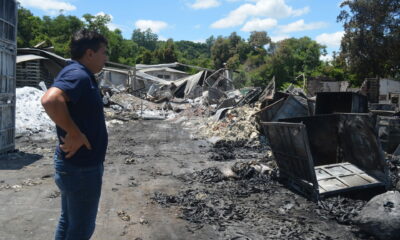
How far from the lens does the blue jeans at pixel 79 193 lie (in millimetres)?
2551

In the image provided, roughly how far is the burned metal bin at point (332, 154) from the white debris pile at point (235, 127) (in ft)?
15.1

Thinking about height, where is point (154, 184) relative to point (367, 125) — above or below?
→ below

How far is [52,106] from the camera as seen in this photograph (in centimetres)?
234

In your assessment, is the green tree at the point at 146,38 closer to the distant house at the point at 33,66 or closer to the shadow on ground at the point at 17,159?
the distant house at the point at 33,66

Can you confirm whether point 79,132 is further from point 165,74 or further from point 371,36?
point 165,74

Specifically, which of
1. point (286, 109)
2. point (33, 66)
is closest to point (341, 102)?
point (286, 109)

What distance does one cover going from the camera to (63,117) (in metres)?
2.37

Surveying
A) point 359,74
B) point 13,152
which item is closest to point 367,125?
point 13,152

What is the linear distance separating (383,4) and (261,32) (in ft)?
141

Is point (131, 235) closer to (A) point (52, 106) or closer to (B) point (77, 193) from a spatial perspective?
(B) point (77, 193)

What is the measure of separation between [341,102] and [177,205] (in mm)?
4927

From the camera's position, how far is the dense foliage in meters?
24.0

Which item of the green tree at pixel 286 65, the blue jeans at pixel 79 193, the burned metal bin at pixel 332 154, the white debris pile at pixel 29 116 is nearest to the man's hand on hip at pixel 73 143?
the blue jeans at pixel 79 193

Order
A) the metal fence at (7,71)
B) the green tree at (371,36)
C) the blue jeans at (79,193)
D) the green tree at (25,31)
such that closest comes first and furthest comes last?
the blue jeans at (79,193) → the metal fence at (7,71) → the green tree at (371,36) → the green tree at (25,31)
